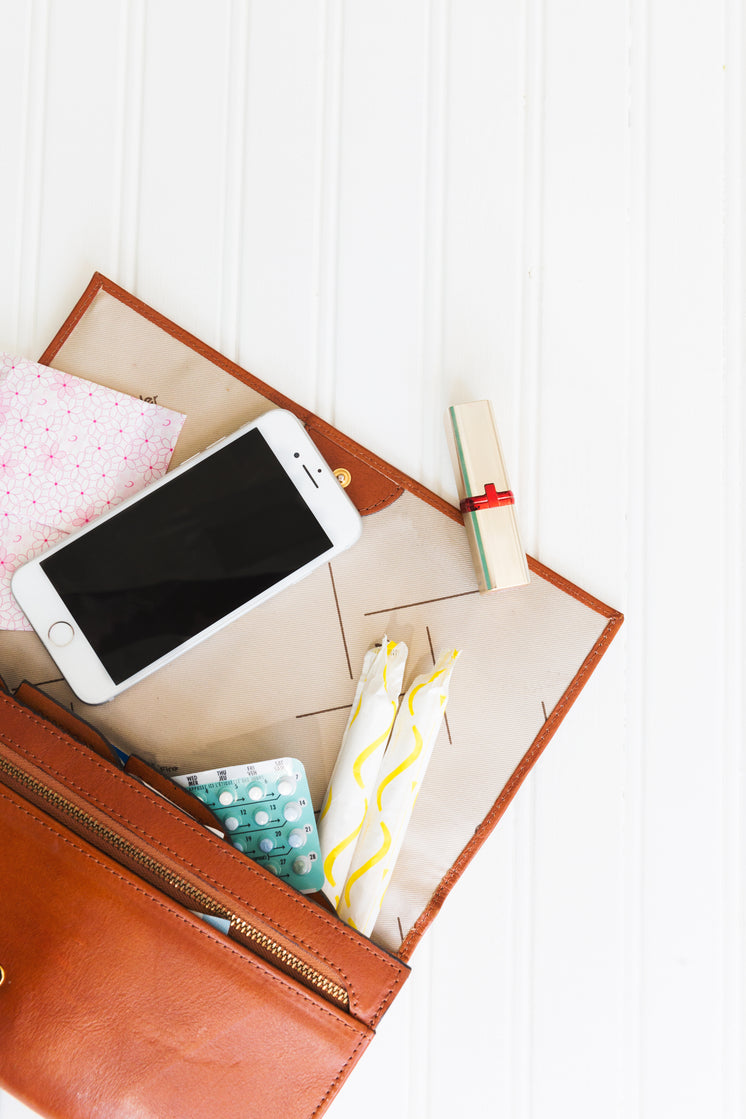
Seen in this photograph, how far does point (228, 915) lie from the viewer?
0.47 m

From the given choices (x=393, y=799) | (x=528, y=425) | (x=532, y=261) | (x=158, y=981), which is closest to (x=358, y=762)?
(x=393, y=799)

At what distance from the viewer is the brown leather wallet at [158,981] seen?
0.45 meters

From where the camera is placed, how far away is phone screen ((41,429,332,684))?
56cm

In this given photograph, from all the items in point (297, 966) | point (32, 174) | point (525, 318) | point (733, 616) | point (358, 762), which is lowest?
point (297, 966)

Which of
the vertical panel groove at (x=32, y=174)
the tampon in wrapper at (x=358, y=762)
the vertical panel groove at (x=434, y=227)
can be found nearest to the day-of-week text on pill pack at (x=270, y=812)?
the tampon in wrapper at (x=358, y=762)

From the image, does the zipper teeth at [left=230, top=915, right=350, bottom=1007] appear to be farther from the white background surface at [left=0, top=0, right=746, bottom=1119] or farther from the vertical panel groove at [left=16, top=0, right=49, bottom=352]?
the vertical panel groove at [left=16, top=0, right=49, bottom=352]

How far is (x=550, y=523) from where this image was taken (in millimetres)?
599

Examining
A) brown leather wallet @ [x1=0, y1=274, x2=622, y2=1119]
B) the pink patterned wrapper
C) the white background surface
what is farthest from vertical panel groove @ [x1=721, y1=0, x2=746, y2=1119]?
the pink patterned wrapper

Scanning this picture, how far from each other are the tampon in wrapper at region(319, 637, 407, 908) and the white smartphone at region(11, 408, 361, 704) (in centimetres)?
10

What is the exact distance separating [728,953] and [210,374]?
2.09ft

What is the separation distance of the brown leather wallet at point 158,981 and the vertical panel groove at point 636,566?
0.81 ft

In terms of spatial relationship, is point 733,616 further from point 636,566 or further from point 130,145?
point 130,145

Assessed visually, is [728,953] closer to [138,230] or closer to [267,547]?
[267,547]

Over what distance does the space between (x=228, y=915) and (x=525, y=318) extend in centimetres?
50
